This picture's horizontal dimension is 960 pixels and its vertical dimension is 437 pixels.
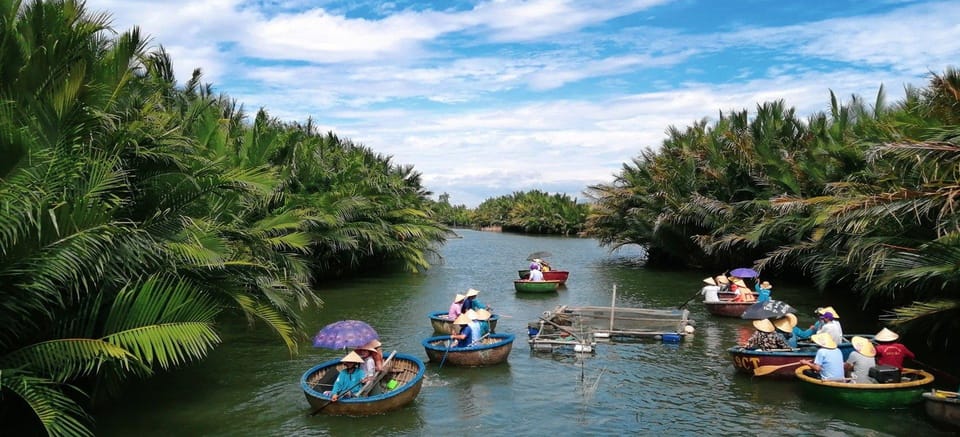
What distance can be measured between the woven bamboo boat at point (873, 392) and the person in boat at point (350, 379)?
8.14 m

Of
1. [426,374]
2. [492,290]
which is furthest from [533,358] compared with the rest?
[492,290]

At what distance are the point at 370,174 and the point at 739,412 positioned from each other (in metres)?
26.7

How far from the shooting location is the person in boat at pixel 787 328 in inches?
600

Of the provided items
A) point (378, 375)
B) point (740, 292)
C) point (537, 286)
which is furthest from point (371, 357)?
point (537, 286)

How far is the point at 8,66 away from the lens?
28.9ft

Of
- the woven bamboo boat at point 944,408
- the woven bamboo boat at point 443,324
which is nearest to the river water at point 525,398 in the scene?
the woven bamboo boat at point 944,408

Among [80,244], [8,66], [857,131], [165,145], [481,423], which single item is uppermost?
[857,131]

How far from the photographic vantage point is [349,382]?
40.7 ft

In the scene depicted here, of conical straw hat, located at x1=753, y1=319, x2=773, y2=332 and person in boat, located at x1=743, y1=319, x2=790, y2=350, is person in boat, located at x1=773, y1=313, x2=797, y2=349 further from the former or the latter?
conical straw hat, located at x1=753, y1=319, x2=773, y2=332

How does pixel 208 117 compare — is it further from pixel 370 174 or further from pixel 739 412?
pixel 370 174

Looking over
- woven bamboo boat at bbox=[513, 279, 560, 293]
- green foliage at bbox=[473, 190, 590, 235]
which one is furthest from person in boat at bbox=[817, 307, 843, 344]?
green foliage at bbox=[473, 190, 590, 235]

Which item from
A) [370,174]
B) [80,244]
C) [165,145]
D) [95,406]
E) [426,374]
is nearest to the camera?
[80,244]

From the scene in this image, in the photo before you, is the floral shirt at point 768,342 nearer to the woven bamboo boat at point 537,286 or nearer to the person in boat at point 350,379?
the person in boat at point 350,379

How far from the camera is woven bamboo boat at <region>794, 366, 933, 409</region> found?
1194 cm
